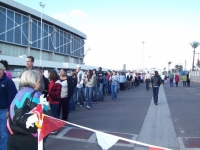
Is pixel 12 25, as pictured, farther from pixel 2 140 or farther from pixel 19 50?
pixel 2 140

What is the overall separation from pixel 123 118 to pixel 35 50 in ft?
88.2

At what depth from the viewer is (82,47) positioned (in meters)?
54.9

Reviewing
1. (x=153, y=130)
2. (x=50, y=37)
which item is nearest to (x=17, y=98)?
(x=153, y=130)

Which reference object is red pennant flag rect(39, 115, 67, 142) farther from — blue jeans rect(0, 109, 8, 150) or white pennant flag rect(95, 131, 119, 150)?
blue jeans rect(0, 109, 8, 150)

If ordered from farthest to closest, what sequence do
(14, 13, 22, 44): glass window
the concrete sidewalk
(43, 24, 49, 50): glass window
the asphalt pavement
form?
(43, 24, 49, 50): glass window
(14, 13, 22, 44): glass window
the concrete sidewalk
the asphalt pavement

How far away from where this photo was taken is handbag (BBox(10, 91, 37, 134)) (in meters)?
3.17

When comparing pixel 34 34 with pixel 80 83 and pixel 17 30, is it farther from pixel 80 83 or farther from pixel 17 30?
pixel 80 83

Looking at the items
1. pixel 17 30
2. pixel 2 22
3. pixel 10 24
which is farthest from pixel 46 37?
pixel 2 22

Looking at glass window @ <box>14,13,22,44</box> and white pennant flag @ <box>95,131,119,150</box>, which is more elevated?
glass window @ <box>14,13,22,44</box>

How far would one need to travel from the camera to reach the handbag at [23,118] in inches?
125

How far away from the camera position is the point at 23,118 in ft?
10.3

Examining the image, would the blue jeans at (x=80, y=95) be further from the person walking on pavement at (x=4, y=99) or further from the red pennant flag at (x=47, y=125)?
the red pennant flag at (x=47, y=125)

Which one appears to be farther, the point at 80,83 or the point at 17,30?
the point at 17,30

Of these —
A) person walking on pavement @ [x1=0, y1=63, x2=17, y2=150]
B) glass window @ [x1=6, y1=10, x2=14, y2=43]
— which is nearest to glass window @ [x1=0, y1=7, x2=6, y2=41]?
glass window @ [x1=6, y1=10, x2=14, y2=43]
